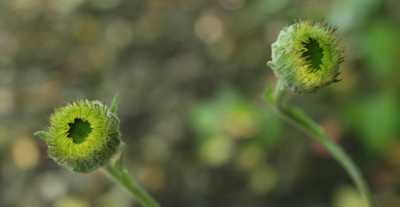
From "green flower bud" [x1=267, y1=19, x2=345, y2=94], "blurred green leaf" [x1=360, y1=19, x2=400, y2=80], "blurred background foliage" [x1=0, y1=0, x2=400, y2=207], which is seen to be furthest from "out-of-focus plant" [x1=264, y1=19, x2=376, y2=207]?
"blurred green leaf" [x1=360, y1=19, x2=400, y2=80]

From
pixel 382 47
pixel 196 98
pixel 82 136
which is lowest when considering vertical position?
pixel 82 136

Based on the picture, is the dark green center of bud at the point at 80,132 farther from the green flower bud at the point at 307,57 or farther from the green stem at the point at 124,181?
the green flower bud at the point at 307,57

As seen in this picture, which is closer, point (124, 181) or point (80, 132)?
point (80, 132)

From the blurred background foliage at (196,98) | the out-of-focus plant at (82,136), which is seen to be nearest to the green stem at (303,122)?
the out-of-focus plant at (82,136)

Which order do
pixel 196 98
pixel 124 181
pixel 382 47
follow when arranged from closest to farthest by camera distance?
pixel 124 181 → pixel 382 47 → pixel 196 98

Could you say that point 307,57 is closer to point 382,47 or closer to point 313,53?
point 313,53

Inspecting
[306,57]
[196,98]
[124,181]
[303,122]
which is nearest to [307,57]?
[306,57]

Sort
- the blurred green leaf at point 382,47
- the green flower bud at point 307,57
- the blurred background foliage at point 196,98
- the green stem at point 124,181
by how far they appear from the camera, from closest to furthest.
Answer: the green flower bud at point 307,57, the green stem at point 124,181, the blurred green leaf at point 382,47, the blurred background foliage at point 196,98

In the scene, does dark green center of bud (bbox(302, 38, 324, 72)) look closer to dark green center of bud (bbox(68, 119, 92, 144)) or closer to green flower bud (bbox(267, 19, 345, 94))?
green flower bud (bbox(267, 19, 345, 94))
